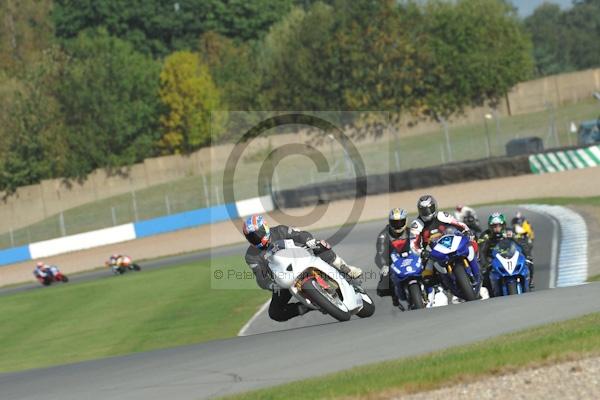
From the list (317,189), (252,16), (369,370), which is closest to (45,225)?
(317,189)

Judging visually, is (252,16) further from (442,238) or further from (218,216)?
(442,238)

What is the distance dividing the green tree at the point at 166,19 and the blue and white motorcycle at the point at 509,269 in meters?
81.7

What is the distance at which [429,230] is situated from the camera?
13.8 metres

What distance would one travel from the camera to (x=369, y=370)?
29.6ft

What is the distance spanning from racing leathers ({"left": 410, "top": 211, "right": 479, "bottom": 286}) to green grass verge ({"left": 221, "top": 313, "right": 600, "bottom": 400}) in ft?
13.4

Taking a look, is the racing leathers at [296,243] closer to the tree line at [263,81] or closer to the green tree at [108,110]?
the tree line at [263,81]

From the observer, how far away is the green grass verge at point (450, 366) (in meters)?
8.21

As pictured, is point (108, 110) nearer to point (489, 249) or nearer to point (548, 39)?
point (489, 249)

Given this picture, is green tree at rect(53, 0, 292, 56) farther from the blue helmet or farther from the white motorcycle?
the white motorcycle

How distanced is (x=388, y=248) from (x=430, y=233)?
552 millimetres

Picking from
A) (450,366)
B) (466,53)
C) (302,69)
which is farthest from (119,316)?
(466,53)

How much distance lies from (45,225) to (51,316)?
23501 mm

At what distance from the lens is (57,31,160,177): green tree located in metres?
67.4

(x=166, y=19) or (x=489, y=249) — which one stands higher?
(x=166, y=19)
